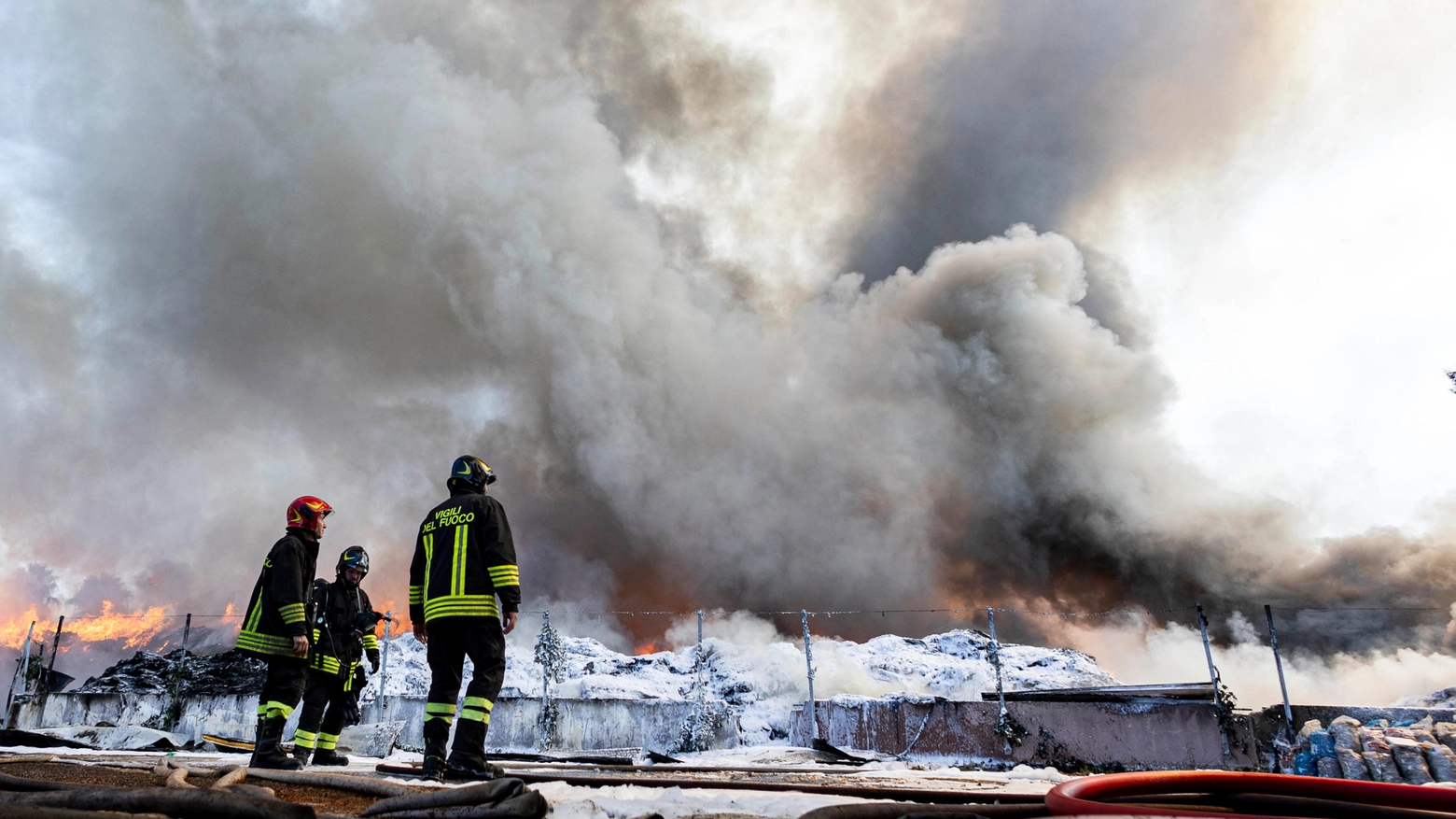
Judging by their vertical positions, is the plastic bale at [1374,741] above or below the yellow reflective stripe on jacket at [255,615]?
below

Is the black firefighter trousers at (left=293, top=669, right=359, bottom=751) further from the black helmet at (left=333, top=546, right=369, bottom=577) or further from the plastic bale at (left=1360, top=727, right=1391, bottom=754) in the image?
the plastic bale at (left=1360, top=727, right=1391, bottom=754)

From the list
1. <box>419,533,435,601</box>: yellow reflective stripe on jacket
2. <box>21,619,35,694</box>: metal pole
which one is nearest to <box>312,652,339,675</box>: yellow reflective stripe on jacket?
<box>419,533,435,601</box>: yellow reflective stripe on jacket

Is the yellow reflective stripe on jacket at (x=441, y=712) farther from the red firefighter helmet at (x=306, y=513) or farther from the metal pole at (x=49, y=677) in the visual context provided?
the metal pole at (x=49, y=677)

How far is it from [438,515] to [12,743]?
20.1ft

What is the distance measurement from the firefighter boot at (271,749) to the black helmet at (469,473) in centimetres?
199

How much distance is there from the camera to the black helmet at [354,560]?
23.3 ft

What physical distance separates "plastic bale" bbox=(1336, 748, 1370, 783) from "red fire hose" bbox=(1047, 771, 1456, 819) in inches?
245

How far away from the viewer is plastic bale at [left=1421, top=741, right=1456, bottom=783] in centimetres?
698

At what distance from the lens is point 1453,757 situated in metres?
7.12

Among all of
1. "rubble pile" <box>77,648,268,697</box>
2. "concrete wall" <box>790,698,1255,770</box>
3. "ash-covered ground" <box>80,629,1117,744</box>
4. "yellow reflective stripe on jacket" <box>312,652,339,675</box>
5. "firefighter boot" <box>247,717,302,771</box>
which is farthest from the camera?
"rubble pile" <box>77,648,268,697</box>

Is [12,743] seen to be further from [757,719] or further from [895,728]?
[757,719]

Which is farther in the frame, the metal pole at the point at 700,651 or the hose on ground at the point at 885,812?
the metal pole at the point at 700,651

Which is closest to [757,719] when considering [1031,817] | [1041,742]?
[1041,742]

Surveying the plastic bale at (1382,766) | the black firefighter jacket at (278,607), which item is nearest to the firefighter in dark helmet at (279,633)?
the black firefighter jacket at (278,607)
